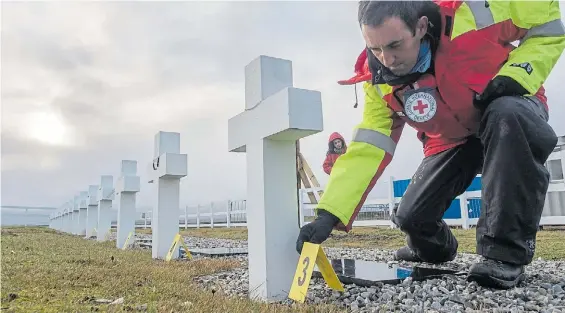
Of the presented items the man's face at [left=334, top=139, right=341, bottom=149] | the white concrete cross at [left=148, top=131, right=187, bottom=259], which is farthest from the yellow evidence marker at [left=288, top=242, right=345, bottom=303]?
the man's face at [left=334, top=139, right=341, bottom=149]

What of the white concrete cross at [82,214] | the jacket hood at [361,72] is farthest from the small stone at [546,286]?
the white concrete cross at [82,214]

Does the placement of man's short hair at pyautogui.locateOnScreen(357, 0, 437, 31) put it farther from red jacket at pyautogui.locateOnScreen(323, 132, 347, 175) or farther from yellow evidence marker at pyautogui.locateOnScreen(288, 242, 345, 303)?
red jacket at pyautogui.locateOnScreen(323, 132, 347, 175)

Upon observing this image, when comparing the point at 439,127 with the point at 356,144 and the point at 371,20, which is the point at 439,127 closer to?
the point at 356,144

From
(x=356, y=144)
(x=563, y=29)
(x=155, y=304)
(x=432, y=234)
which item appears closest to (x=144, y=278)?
(x=155, y=304)

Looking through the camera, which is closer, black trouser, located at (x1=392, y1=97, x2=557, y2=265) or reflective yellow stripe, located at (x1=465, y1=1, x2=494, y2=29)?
black trouser, located at (x1=392, y1=97, x2=557, y2=265)

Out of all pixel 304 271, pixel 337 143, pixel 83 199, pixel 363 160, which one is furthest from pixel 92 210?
pixel 304 271

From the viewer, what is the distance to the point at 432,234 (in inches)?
125

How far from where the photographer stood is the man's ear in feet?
7.19

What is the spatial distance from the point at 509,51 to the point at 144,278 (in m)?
2.64

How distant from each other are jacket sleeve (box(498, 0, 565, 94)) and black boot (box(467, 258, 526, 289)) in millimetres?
897

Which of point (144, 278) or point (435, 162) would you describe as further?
point (435, 162)

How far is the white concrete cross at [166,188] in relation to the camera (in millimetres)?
4934

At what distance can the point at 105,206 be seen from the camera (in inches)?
390

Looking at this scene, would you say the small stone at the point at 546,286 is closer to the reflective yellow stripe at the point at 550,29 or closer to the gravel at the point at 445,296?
the gravel at the point at 445,296
